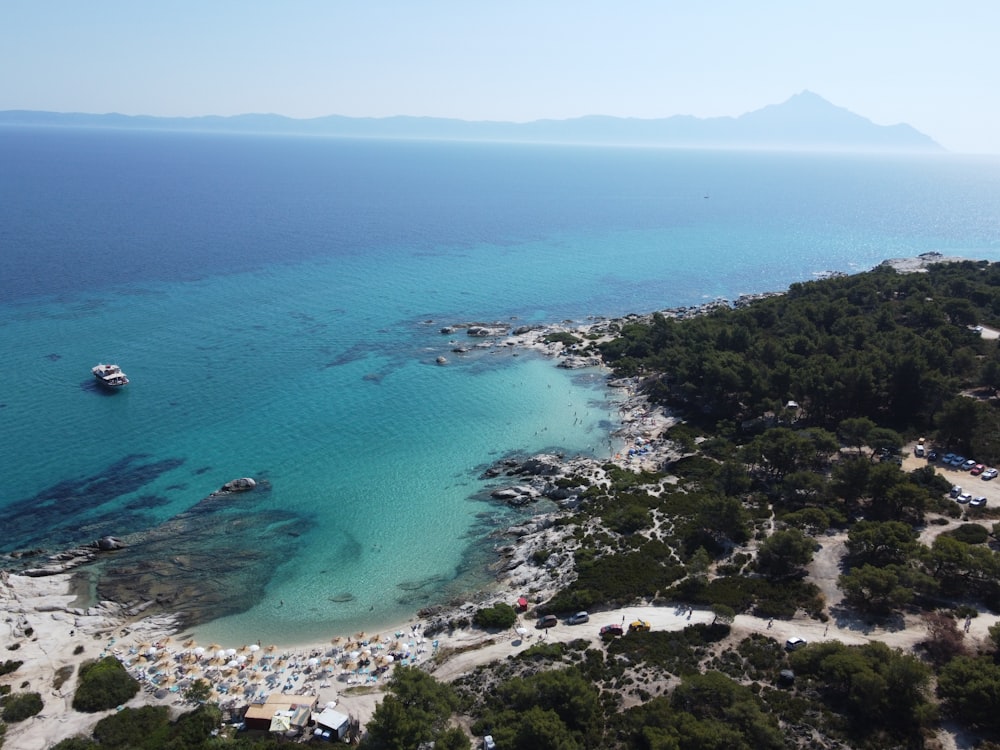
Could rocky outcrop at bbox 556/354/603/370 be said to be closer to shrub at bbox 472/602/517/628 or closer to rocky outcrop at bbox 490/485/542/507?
rocky outcrop at bbox 490/485/542/507

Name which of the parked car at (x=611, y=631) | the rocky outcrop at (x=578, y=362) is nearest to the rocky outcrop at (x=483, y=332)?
the rocky outcrop at (x=578, y=362)

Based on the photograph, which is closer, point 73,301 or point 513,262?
A: point 73,301

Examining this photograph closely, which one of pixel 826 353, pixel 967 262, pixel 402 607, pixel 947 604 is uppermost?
pixel 967 262

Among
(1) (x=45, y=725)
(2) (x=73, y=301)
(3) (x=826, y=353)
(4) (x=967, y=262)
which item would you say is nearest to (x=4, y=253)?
(2) (x=73, y=301)

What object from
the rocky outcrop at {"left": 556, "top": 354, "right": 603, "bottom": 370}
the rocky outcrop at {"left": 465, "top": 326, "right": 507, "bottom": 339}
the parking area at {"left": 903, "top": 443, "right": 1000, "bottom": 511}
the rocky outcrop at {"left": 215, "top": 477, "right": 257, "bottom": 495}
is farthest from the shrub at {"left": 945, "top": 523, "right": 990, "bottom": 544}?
the rocky outcrop at {"left": 465, "top": 326, "right": 507, "bottom": 339}

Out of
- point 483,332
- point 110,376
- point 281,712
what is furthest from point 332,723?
point 483,332

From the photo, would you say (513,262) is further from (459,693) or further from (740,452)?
(459,693)

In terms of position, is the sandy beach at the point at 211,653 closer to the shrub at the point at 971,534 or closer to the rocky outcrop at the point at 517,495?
the rocky outcrop at the point at 517,495
